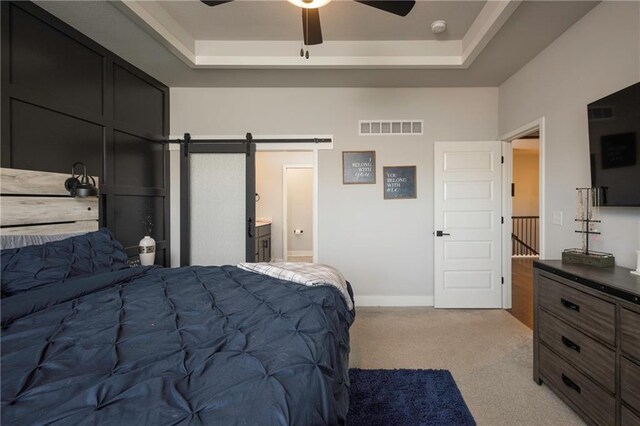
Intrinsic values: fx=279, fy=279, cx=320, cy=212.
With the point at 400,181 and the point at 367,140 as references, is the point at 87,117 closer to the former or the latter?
the point at 367,140

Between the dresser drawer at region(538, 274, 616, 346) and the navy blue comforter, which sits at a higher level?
the navy blue comforter

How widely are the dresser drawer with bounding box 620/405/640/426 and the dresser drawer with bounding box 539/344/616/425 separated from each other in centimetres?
4

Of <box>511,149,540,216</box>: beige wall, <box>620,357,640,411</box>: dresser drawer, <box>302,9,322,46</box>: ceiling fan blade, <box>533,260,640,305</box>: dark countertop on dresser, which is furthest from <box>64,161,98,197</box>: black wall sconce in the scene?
<box>511,149,540,216</box>: beige wall

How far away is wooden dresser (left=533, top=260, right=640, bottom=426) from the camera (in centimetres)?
138

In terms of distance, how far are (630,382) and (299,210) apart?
20.3ft

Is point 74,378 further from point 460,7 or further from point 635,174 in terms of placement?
point 460,7

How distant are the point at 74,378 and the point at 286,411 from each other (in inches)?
25.0

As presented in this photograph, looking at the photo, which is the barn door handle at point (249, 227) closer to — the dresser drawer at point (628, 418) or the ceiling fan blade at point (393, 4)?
the ceiling fan blade at point (393, 4)

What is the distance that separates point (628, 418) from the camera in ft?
4.54

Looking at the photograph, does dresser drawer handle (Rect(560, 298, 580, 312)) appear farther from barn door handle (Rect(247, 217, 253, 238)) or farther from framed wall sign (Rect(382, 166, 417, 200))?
barn door handle (Rect(247, 217, 253, 238))

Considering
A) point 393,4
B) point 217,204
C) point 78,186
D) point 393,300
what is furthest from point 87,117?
point 393,300

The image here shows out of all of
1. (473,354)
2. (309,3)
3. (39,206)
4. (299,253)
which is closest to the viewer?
(309,3)

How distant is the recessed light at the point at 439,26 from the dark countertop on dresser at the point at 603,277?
7.39ft

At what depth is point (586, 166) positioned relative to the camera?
2.22 metres
